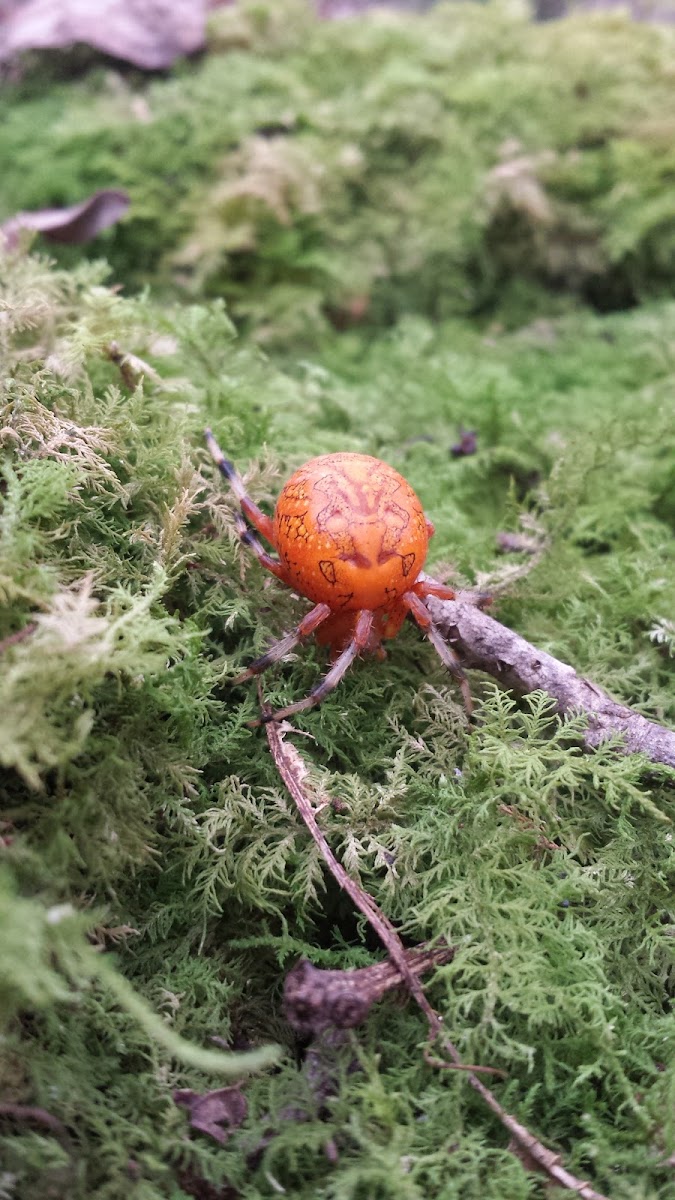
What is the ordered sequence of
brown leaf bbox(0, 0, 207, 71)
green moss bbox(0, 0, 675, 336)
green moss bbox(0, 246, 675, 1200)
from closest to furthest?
green moss bbox(0, 246, 675, 1200) → green moss bbox(0, 0, 675, 336) → brown leaf bbox(0, 0, 207, 71)

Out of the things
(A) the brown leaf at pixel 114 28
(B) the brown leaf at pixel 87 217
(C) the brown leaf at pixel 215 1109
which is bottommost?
(C) the brown leaf at pixel 215 1109

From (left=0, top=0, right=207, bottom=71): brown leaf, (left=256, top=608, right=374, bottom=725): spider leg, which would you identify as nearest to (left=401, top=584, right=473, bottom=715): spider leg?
(left=256, top=608, right=374, bottom=725): spider leg

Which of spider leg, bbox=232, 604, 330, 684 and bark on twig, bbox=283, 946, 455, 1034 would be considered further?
spider leg, bbox=232, 604, 330, 684

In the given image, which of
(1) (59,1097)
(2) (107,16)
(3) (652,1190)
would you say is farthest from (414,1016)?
(2) (107,16)

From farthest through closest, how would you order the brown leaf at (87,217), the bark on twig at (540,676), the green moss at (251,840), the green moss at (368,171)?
the green moss at (368,171), the brown leaf at (87,217), the bark on twig at (540,676), the green moss at (251,840)

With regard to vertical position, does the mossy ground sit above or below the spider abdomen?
below

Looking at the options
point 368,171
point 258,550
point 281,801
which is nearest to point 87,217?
point 368,171

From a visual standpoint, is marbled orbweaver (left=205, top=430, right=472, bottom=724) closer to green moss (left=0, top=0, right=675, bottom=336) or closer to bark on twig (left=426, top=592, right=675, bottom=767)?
bark on twig (left=426, top=592, right=675, bottom=767)

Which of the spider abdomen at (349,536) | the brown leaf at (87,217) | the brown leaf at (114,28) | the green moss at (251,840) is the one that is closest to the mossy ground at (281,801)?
the green moss at (251,840)

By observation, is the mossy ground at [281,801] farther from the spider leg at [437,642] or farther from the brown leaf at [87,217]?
the brown leaf at [87,217]
